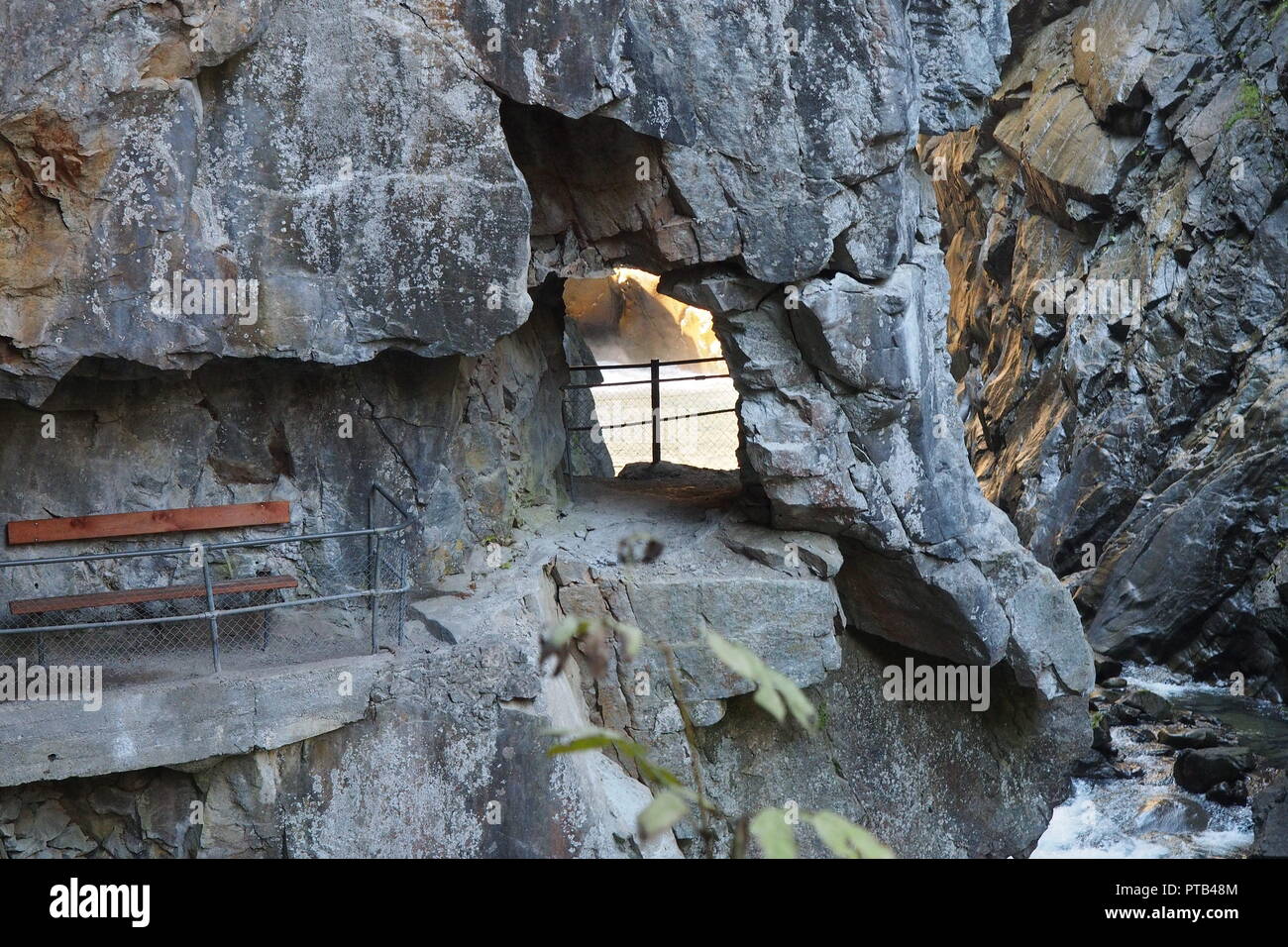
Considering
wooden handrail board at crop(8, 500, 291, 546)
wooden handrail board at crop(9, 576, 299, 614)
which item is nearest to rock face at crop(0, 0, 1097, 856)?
wooden handrail board at crop(8, 500, 291, 546)

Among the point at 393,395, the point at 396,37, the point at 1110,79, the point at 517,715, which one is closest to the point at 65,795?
the point at 517,715

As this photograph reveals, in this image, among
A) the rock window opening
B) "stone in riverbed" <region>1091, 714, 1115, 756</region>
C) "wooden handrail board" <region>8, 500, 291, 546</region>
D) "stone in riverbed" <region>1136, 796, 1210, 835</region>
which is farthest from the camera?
the rock window opening

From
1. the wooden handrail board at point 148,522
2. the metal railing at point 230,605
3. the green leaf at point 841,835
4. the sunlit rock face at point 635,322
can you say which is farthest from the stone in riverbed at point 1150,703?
the green leaf at point 841,835

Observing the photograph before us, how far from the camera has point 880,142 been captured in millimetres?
8570

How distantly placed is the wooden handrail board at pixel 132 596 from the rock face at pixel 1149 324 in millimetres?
10284

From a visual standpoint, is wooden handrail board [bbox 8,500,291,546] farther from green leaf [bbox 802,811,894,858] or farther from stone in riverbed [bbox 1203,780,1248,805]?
stone in riverbed [bbox 1203,780,1248,805]

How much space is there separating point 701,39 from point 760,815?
22.8 ft

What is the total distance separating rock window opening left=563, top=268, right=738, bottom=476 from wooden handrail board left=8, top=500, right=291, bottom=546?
502cm

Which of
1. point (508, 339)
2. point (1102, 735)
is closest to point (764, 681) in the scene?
point (508, 339)

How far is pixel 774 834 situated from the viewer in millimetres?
1786

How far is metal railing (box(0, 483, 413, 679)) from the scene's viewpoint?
24.5 ft

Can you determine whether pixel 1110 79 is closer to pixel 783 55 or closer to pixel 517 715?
pixel 783 55

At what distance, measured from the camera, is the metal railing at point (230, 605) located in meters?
7.48

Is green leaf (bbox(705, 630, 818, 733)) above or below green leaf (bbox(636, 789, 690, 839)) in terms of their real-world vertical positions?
above
